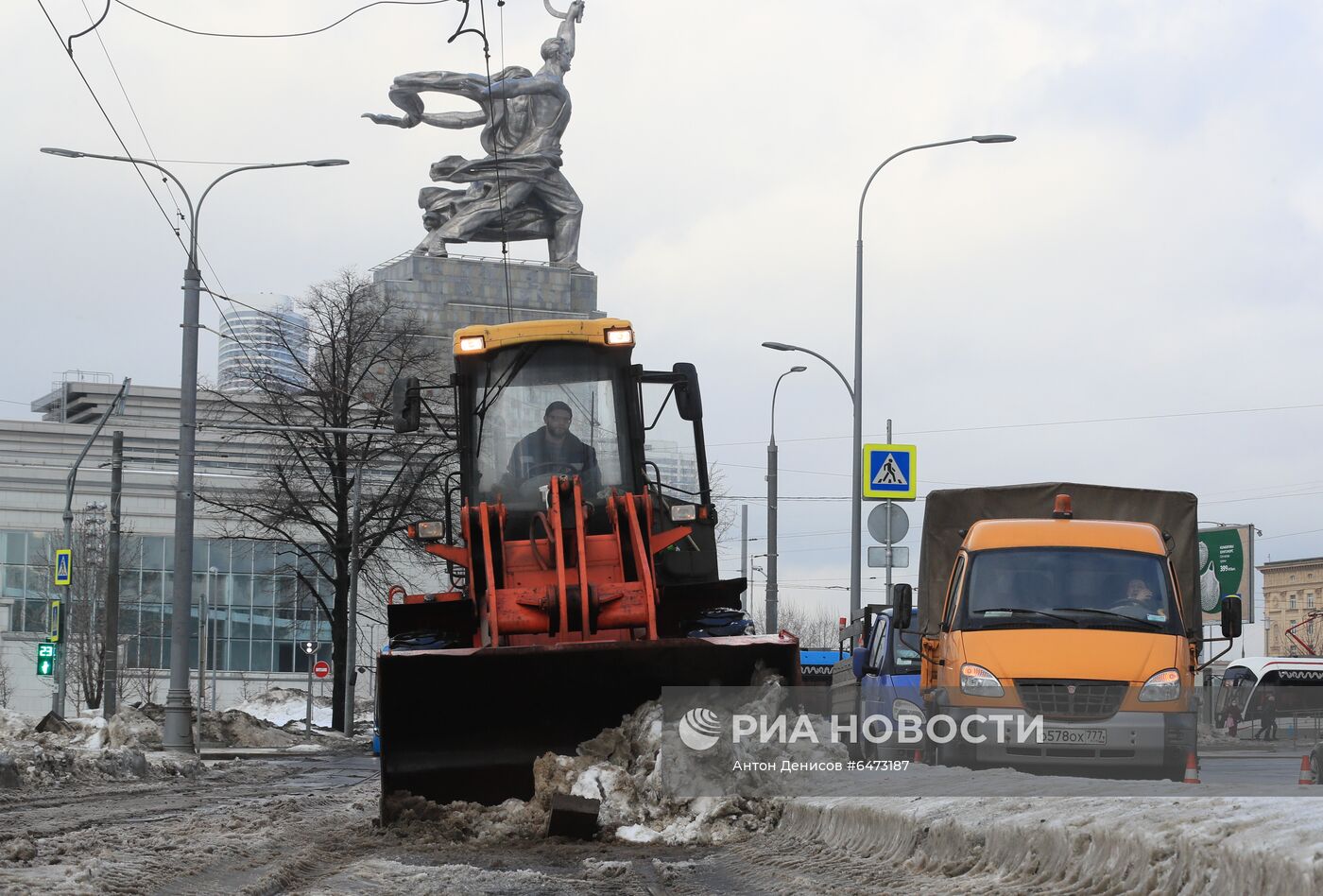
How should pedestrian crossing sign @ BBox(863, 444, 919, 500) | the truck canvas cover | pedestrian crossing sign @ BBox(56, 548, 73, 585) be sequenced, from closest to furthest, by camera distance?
the truck canvas cover < pedestrian crossing sign @ BBox(863, 444, 919, 500) < pedestrian crossing sign @ BBox(56, 548, 73, 585)

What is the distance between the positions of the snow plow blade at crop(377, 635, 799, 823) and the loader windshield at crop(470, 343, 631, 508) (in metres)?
2.26

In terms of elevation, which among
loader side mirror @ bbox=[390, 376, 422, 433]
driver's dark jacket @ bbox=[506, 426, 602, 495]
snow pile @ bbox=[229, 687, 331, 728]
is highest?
loader side mirror @ bbox=[390, 376, 422, 433]

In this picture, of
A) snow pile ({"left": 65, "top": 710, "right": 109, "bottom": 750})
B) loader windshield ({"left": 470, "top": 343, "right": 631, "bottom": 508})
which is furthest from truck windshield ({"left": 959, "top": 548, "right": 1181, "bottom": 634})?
snow pile ({"left": 65, "top": 710, "right": 109, "bottom": 750})

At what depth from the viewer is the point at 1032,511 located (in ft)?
52.7

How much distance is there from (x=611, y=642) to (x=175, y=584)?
1652 cm

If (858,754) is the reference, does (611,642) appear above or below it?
above

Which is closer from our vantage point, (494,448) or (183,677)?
(494,448)

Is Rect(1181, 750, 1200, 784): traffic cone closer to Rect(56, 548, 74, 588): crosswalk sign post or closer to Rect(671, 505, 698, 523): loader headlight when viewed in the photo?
Rect(671, 505, 698, 523): loader headlight

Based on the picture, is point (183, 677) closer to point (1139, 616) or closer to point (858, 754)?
point (858, 754)

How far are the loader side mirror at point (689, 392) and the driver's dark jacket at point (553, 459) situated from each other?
2.70 ft

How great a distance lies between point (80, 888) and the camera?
7344mm

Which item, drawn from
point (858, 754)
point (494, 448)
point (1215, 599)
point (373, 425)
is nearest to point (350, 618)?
point (373, 425)

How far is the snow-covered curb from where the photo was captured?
18.1 ft

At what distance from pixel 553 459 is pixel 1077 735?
4485mm
